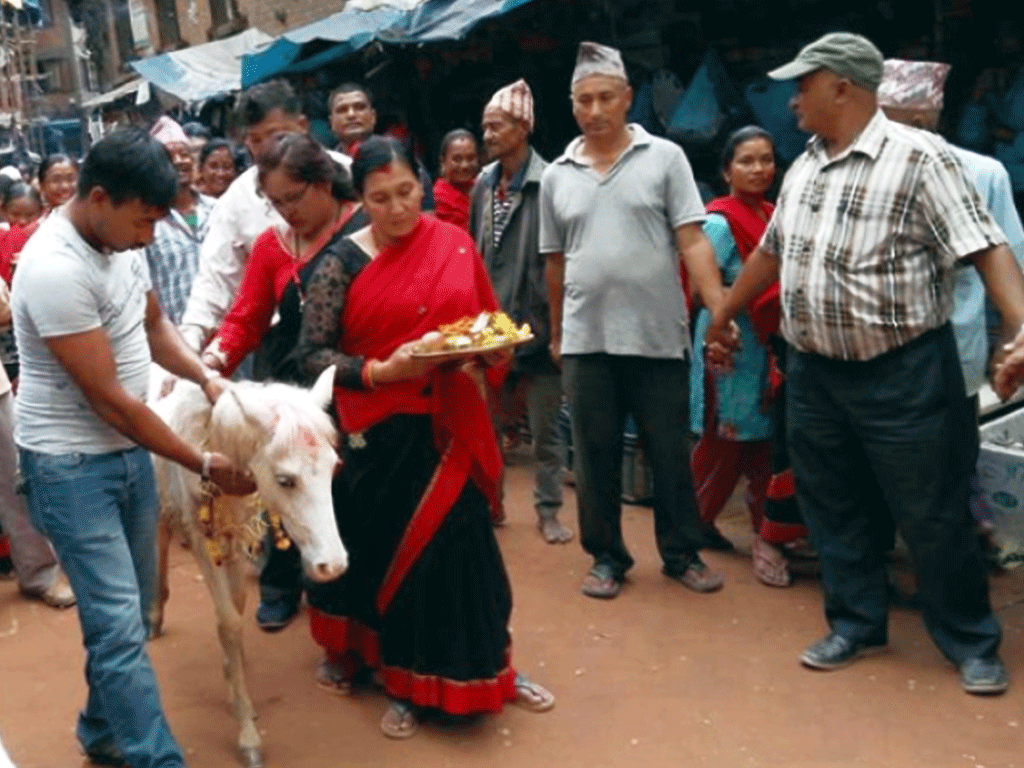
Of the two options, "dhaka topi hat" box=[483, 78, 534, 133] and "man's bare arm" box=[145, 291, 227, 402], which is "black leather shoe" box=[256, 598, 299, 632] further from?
"dhaka topi hat" box=[483, 78, 534, 133]

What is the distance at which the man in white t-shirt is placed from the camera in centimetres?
296

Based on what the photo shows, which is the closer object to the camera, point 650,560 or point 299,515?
point 299,515

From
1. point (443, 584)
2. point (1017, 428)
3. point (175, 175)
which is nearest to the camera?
point (175, 175)

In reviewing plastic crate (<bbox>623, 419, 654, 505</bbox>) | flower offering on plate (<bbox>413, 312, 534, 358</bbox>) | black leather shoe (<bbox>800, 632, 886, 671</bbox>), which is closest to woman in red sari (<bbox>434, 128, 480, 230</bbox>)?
plastic crate (<bbox>623, 419, 654, 505</bbox>)

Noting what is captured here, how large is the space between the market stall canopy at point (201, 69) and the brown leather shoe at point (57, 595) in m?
9.12

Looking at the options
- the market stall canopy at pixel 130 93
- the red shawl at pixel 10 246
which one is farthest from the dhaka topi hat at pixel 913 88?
the market stall canopy at pixel 130 93

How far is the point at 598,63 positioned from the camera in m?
4.37

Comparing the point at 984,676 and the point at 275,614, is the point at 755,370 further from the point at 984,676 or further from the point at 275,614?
the point at 275,614

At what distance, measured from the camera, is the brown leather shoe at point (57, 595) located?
198 inches

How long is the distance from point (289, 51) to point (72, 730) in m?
6.65

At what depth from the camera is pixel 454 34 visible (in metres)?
7.34

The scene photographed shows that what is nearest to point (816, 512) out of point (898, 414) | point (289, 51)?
point (898, 414)

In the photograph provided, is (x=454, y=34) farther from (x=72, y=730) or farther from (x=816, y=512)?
(x=72, y=730)

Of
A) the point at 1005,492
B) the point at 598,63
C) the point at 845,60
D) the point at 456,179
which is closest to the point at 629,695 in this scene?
the point at 1005,492
